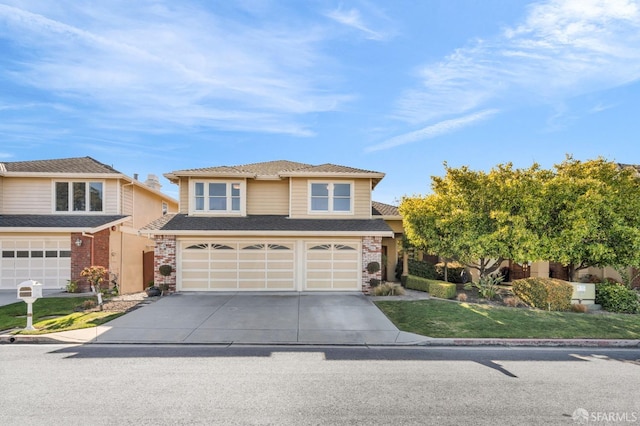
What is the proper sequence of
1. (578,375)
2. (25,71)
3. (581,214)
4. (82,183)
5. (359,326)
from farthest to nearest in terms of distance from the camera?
(82,183), (25,71), (581,214), (359,326), (578,375)

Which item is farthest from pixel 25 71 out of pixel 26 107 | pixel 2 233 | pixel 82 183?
pixel 2 233

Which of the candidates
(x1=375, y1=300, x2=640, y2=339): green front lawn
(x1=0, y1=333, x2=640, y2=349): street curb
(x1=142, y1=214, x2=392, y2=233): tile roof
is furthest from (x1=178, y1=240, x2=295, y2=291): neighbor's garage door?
(x1=0, y1=333, x2=640, y2=349): street curb

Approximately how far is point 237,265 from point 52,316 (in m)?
7.06

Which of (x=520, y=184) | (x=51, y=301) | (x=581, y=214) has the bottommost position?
(x=51, y=301)

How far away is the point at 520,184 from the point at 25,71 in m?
21.5

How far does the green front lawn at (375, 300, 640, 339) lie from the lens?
9633mm

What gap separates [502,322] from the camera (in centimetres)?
1074

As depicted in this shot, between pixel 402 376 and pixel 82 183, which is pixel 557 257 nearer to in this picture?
pixel 402 376

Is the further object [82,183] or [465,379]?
[82,183]

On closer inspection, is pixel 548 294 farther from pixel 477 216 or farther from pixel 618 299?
pixel 477 216

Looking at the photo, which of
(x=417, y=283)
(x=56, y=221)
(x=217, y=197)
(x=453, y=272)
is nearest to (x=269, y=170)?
(x=217, y=197)

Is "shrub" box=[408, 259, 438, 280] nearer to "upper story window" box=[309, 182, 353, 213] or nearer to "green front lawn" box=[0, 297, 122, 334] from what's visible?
"upper story window" box=[309, 182, 353, 213]

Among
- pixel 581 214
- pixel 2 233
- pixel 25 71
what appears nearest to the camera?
pixel 581 214

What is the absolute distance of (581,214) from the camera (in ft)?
42.4
